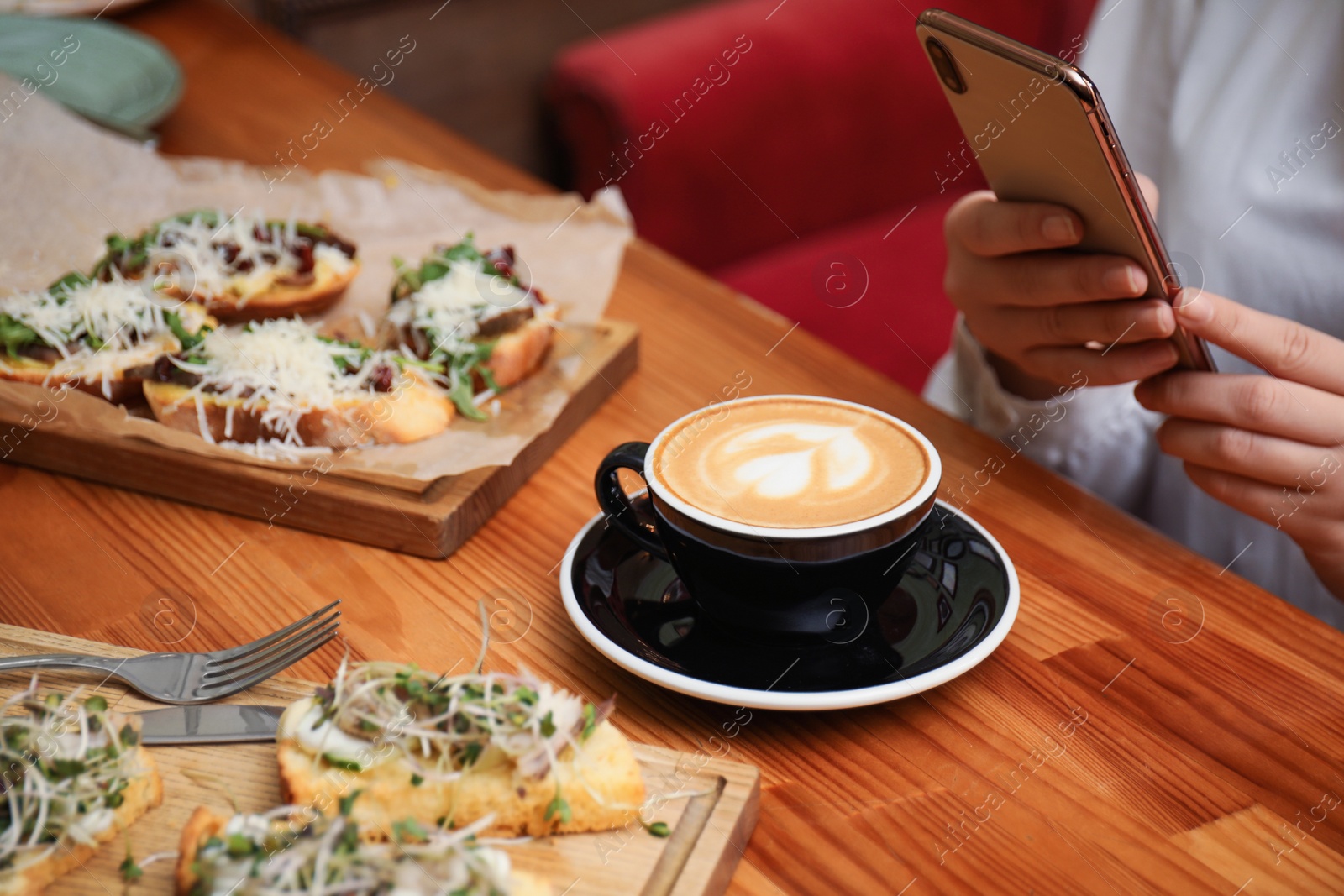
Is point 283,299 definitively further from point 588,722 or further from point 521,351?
point 588,722

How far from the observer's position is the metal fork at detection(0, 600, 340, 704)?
880mm

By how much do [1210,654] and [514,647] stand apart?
2.09ft

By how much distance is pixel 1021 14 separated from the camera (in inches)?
127

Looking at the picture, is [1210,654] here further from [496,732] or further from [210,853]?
[210,853]

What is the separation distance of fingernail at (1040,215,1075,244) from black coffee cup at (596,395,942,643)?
12.8 inches

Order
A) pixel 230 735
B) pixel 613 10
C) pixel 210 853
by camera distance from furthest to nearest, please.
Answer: pixel 613 10, pixel 230 735, pixel 210 853

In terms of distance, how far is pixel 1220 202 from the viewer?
1551mm

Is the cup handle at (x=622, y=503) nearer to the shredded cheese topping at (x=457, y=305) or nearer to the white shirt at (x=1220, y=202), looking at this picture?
the shredded cheese topping at (x=457, y=305)

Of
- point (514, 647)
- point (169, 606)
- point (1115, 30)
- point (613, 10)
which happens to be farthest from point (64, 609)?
point (613, 10)

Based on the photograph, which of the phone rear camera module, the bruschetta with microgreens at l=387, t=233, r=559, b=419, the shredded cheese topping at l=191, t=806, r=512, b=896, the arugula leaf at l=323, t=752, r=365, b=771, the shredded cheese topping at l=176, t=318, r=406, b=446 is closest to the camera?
the shredded cheese topping at l=191, t=806, r=512, b=896

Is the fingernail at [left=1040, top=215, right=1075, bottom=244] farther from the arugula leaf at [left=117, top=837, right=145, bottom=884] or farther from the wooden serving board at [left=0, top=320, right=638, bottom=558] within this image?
the arugula leaf at [left=117, top=837, right=145, bottom=884]

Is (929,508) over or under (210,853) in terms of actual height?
under

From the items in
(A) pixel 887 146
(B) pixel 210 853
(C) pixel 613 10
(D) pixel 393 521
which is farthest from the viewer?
(C) pixel 613 10

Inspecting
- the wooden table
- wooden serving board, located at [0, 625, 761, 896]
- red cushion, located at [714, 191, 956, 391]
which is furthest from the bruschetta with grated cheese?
red cushion, located at [714, 191, 956, 391]
